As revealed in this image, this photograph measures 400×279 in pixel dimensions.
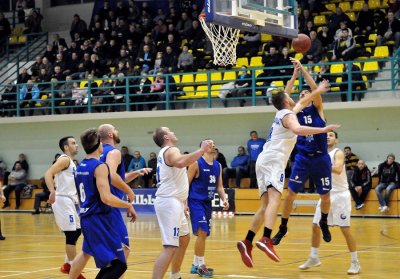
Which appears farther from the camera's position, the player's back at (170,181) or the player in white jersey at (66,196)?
the player in white jersey at (66,196)

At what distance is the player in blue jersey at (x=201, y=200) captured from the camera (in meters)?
10.4

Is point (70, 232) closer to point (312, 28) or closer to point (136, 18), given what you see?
point (312, 28)

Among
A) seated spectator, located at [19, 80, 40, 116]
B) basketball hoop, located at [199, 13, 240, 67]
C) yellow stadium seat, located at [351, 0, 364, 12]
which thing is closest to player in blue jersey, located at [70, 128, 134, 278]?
basketball hoop, located at [199, 13, 240, 67]

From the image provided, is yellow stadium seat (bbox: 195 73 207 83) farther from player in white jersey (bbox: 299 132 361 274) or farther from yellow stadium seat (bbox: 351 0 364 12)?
player in white jersey (bbox: 299 132 361 274)

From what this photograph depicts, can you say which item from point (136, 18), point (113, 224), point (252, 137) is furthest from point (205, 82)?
point (113, 224)

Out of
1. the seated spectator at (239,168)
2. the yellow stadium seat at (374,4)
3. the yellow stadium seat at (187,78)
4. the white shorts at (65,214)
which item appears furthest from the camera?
the yellow stadium seat at (187,78)

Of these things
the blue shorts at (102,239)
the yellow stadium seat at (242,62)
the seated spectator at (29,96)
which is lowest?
the blue shorts at (102,239)

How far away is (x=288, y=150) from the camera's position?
10094mm

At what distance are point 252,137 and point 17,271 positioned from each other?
12780 mm

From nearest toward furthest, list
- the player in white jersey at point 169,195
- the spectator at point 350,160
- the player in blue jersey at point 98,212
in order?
the player in blue jersey at point 98,212, the player in white jersey at point 169,195, the spectator at point 350,160

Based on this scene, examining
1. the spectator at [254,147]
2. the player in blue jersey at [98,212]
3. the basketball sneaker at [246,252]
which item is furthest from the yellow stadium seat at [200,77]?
the player in blue jersey at [98,212]

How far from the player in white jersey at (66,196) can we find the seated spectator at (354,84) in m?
11.7

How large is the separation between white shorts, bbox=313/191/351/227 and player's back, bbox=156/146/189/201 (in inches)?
109

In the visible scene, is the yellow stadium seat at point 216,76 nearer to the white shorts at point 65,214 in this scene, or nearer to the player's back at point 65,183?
the player's back at point 65,183
